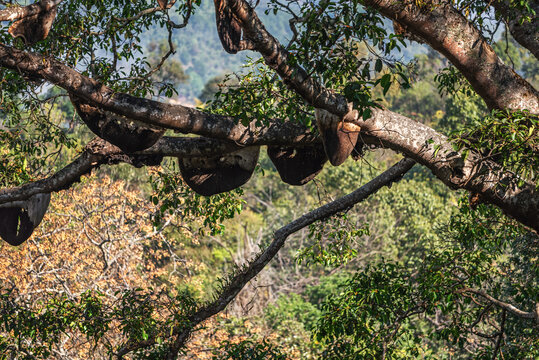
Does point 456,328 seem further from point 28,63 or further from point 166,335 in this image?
point 28,63

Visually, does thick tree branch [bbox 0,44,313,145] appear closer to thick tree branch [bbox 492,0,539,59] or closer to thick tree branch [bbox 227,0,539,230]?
thick tree branch [bbox 227,0,539,230]

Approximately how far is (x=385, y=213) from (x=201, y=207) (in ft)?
52.2

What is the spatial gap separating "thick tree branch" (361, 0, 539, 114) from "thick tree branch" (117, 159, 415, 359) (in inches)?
46.9

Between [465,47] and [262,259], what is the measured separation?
8.90 ft

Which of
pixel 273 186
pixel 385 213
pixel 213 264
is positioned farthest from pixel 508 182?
pixel 273 186

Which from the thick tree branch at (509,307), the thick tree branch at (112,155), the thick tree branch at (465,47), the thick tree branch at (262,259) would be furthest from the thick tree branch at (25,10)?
the thick tree branch at (509,307)

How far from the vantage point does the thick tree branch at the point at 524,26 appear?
495 cm

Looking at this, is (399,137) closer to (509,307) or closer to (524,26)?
(524,26)

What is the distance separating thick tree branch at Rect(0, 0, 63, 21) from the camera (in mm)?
3815

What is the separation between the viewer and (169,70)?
5312cm

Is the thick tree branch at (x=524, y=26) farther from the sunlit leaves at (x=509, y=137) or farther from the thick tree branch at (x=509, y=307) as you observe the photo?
the thick tree branch at (x=509, y=307)

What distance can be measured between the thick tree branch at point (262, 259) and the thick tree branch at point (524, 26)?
1448mm

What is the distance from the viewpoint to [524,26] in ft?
16.8

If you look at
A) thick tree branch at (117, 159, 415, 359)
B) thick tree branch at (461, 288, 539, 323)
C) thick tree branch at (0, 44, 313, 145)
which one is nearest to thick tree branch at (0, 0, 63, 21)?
thick tree branch at (0, 44, 313, 145)
